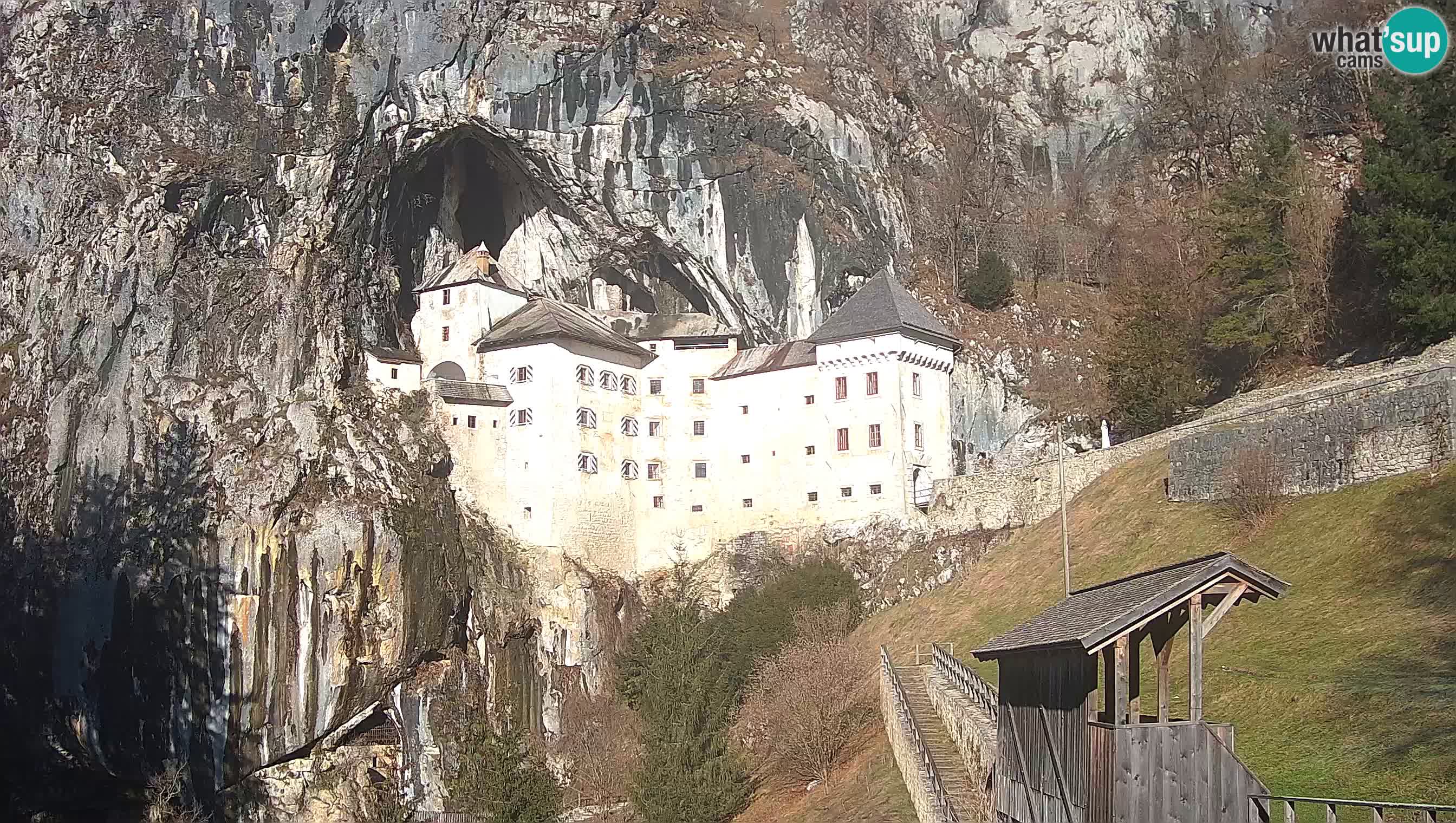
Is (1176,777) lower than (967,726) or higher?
higher

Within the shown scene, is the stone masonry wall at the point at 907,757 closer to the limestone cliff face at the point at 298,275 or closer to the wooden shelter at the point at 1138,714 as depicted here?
the wooden shelter at the point at 1138,714

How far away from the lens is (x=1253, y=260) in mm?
47156

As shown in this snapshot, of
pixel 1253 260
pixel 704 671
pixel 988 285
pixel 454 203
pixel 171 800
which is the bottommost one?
pixel 171 800

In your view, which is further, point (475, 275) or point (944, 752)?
point (475, 275)

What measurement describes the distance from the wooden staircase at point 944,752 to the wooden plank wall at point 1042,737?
4.55ft

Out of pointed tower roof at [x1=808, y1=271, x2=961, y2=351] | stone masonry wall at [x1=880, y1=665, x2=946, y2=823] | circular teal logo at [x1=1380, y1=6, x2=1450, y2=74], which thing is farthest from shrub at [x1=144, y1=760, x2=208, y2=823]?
circular teal logo at [x1=1380, y1=6, x2=1450, y2=74]

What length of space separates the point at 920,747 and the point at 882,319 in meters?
28.2

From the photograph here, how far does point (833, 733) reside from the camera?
36062 millimetres

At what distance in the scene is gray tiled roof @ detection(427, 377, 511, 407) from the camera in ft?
177

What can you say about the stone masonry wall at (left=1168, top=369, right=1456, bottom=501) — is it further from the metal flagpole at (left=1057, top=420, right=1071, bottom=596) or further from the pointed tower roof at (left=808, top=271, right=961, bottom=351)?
the pointed tower roof at (left=808, top=271, right=961, bottom=351)

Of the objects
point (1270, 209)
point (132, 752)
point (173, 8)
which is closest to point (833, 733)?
point (1270, 209)

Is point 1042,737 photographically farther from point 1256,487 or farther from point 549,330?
point 549,330

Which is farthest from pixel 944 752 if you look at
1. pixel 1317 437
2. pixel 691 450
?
pixel 691 450

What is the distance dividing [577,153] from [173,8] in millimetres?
16727
